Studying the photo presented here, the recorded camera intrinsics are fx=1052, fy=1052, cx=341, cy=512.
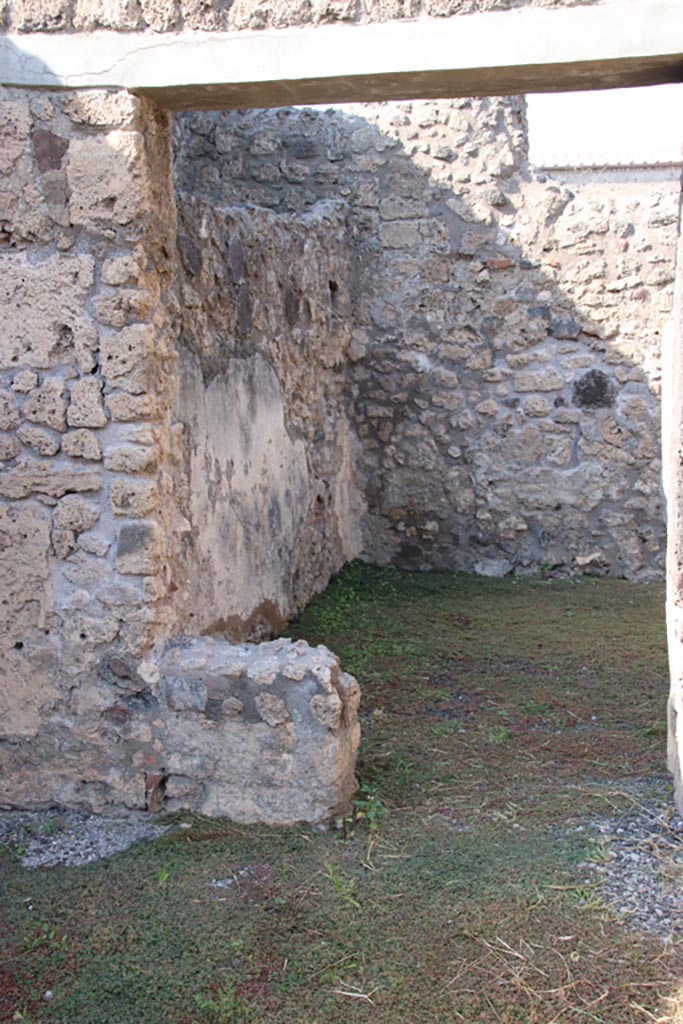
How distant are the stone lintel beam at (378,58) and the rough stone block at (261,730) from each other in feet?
6.08

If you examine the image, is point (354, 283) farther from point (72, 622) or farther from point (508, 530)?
point (72, 622)

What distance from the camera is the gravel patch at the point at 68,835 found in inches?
138

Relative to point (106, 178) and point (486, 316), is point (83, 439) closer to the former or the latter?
point (106, 178)

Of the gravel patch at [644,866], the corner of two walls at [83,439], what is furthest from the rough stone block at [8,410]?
the gravel patch at [644,866]

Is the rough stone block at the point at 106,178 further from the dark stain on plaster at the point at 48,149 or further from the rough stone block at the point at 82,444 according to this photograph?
the rough stone block at the point at 82,444

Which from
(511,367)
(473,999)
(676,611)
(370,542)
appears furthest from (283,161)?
(473,999)

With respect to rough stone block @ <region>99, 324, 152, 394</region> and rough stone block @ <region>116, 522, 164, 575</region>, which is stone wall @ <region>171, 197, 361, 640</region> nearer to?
rough stone block @ <region>116, 522, 164, 575</region>

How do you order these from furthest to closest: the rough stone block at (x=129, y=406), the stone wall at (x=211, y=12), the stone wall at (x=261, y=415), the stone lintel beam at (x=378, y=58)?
the stone wall at (x=261, y=415) → the rough stone block at (x=129, y=406) → the stone wall at (x=211, y=12) → the stone lintel beam at (x=378, y=58)

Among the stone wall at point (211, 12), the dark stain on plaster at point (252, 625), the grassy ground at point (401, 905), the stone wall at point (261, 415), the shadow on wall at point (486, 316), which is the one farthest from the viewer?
the shadow on wall at point (486, 316)

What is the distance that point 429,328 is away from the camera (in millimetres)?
6785

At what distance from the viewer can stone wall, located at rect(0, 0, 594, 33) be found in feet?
10.2

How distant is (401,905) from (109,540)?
4.98 feet

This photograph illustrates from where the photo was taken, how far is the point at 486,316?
263 inches

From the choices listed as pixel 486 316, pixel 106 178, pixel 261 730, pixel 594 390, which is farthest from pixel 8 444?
pixel 594 390
